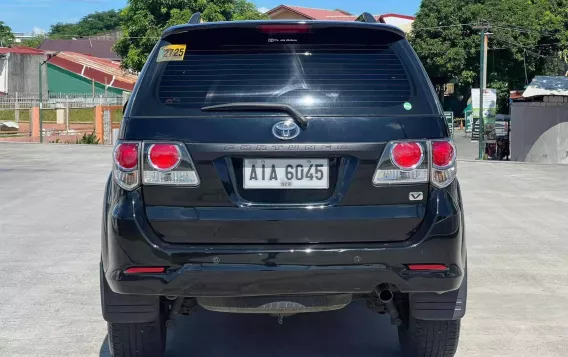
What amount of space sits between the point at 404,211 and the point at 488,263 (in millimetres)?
3972

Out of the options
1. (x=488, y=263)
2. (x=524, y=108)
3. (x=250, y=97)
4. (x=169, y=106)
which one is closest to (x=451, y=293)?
(x=250, y=97)

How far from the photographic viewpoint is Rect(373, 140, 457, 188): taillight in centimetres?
365

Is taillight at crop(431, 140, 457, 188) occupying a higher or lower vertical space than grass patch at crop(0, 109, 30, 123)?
higher

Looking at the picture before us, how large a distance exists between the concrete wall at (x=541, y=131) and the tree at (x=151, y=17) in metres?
15.6

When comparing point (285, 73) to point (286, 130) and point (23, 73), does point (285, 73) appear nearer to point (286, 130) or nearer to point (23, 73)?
point (286, 130)

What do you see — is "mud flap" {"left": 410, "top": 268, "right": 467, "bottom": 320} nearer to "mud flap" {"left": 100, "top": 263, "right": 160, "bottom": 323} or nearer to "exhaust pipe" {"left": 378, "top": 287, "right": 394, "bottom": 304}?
"exhaust pipe" {"left": 378, "top": 287, "right": 394, "bottom": 304}

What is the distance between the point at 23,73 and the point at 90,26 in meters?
77.9

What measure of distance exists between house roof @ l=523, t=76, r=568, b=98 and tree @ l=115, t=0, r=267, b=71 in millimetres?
16446

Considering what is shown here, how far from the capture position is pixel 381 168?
12.0ft

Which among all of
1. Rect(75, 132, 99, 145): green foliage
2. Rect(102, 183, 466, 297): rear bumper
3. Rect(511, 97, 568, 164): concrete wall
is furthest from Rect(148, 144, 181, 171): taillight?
Rect(75, 132, 99, 145): green foliage

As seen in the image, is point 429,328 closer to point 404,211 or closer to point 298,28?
point 404,211

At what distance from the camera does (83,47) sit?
274 ft

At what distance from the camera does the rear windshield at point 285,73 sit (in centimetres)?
375

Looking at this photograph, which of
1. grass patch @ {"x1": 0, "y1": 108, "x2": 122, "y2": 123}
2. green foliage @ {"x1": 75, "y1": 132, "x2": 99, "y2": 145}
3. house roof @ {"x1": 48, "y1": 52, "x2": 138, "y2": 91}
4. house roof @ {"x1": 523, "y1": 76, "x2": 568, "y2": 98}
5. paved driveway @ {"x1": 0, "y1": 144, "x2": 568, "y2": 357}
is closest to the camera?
paved driveway @ {"x1": 0, "y1": 144, "x2": 568, "y2": 357}
